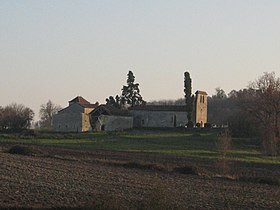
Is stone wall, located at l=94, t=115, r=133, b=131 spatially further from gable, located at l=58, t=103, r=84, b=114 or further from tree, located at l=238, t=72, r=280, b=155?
tree, located at l=238, t=72, r=280, b=155

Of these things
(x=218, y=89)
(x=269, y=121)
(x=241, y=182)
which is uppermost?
(x=218, y=89)

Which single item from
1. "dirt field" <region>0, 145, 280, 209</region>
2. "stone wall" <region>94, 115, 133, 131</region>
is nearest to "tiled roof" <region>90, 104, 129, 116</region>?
"stone wall" <region>94, 115, 133, 131</region>

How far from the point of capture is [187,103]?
109625 mm

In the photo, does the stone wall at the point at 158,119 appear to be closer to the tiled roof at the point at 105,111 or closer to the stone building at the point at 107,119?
the stone building at the point at 107,119

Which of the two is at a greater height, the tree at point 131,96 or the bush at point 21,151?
the tree at point 131,96

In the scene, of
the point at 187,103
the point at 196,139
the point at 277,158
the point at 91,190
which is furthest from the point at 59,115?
the point at 91,190

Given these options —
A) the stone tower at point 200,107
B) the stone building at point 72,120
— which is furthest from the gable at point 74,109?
the stone tower at point 200,107

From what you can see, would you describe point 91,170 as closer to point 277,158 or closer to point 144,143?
point 277,158

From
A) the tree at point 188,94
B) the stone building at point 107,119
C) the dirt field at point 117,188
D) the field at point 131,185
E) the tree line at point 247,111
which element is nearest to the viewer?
the dirt field at point 117,188

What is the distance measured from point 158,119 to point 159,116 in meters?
0.66

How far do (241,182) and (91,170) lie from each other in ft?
28.4

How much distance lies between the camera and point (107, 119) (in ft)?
341

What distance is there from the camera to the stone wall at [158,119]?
11044 cm

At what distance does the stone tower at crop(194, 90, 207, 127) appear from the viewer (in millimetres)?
113500
